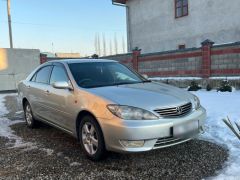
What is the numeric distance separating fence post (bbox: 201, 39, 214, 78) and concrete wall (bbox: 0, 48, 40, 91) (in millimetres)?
10777

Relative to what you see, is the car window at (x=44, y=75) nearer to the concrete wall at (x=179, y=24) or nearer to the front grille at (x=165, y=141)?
the front grille at (x=165, y=141)

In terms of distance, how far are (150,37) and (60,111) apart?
57.5ft

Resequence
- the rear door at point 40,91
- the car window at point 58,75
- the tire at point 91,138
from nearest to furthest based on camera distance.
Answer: the tire at point 91,138, the car window at point 58,75, the rear door at point 40,91

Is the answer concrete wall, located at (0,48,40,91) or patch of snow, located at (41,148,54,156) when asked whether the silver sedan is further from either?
concrete wall, located at (0,48,40,91)

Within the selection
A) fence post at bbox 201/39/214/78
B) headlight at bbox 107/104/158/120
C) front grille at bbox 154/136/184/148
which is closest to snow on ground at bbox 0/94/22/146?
headlight at bbox 107/104/158/120

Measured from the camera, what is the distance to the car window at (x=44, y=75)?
5.77m

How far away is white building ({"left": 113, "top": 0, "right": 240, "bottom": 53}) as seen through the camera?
54.0 feet

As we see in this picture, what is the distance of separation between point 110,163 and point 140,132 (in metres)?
0.79

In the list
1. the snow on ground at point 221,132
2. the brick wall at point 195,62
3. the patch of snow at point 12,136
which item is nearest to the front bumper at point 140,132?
the snow on ground at point 221,132

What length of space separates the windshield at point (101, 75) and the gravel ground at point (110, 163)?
113 centimetres

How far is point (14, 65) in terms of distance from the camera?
17969 millimetres

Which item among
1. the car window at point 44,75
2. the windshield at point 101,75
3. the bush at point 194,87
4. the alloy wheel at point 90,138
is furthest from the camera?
the bush at point 194,87

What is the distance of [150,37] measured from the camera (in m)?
21.7

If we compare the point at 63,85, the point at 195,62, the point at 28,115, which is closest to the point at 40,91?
the point at 28,115
